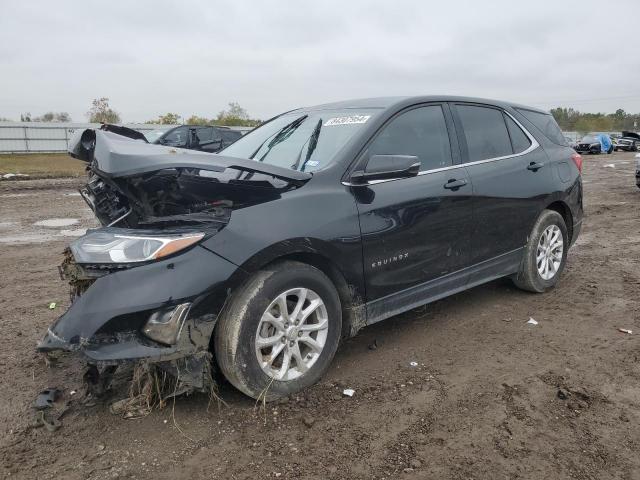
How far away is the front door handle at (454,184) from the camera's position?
3730 millimetres

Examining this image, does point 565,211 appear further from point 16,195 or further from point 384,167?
point 16,195

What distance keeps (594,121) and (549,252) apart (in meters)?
68.3

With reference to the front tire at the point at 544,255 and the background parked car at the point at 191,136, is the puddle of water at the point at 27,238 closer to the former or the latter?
the front tire at the point at 544,255

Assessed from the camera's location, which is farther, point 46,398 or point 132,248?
point 46,398

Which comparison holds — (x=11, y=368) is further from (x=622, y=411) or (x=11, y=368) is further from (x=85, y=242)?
(x=622, y=411)

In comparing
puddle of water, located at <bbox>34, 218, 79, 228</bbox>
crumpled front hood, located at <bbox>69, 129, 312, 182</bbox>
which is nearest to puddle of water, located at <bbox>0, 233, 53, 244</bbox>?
puddle of water, located at <bbox>34, 218, 79, 228</bbox>

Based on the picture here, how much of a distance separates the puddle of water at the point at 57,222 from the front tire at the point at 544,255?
713 centimetres

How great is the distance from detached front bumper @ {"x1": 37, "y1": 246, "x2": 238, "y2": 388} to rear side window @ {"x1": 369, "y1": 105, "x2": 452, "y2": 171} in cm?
148

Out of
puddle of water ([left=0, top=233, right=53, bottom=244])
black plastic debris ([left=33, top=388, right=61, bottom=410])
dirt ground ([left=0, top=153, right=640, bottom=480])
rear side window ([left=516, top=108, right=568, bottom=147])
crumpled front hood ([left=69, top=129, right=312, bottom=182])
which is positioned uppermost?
rear side window ([left=516, top=108, right=568, bottom=147])

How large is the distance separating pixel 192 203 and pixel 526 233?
3102mm

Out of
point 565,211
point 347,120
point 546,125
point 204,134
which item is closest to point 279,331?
point 347,120

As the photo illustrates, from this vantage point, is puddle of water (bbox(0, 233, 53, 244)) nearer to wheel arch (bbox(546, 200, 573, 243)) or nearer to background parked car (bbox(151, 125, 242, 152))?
wheel arch (bbox(546, 200, 573, 243))

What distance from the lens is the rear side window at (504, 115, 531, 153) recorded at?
457 cm

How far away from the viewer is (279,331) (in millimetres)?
2881
